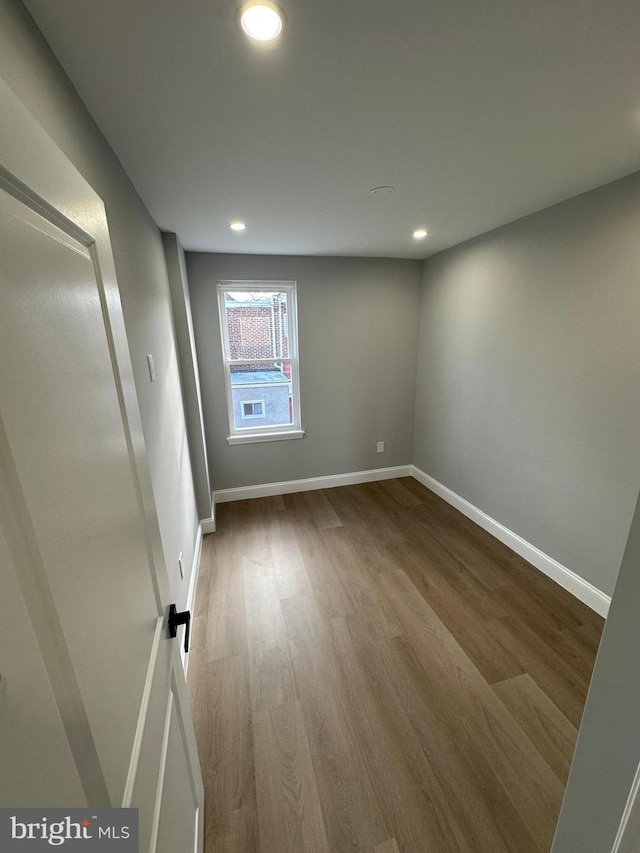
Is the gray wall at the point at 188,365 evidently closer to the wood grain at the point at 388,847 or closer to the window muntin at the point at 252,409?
the window muntin at the point at 252,409

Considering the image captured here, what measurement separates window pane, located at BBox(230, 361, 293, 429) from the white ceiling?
5.02 ft

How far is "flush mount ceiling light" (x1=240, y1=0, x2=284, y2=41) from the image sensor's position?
722mm

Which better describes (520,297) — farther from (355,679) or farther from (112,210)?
(355,679)

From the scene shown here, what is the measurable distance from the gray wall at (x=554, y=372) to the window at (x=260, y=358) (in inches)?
56.9

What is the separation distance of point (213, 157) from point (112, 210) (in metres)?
0.44

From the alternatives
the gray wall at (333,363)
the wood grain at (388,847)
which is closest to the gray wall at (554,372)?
the gray wall at (333,363)

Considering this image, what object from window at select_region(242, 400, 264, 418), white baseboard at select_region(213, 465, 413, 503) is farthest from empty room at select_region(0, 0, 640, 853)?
white baseboard at select_region(213, 465, 413, 503)

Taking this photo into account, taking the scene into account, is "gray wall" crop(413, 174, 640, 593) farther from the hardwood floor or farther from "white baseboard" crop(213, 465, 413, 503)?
"white baseboard" crop(213, 465, 413, 503)

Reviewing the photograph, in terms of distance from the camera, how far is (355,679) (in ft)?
5.26

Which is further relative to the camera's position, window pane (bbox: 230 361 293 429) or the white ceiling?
window pane (bbox: 230 361 293 429)

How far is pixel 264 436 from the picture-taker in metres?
3.26

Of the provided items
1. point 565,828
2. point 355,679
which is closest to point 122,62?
point 565,828

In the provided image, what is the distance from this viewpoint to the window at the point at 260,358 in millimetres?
3000

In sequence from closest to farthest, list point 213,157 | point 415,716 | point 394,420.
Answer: point 213,157 → point 415,716 → point 394,420
